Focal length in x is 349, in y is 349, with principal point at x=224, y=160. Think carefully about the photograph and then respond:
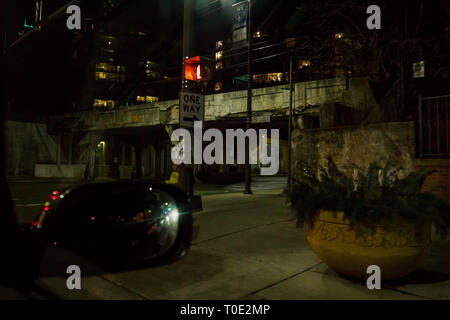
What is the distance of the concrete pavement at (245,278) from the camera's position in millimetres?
3689

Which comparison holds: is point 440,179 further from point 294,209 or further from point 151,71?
point 151,71

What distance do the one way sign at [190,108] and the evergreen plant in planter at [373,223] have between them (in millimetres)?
5338

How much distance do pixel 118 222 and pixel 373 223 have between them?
263cm

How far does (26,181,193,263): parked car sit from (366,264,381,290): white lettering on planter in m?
2.23

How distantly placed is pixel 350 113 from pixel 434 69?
2.69 metres

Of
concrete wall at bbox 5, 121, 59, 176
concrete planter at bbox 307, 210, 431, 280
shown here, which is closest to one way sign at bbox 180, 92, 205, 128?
concrete planter at bbox 307, 210, 431, 280

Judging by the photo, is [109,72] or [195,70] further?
[109,72]

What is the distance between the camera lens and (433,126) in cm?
748

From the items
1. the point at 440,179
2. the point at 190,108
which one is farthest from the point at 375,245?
the point at 190,108

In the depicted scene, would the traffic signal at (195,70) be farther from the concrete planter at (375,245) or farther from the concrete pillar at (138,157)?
the concrete pillar at (138,157)

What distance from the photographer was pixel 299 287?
12.9 ft

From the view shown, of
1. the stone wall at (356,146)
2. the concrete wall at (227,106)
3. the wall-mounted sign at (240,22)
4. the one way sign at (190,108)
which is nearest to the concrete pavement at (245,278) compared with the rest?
the stone wall at (356,146)
